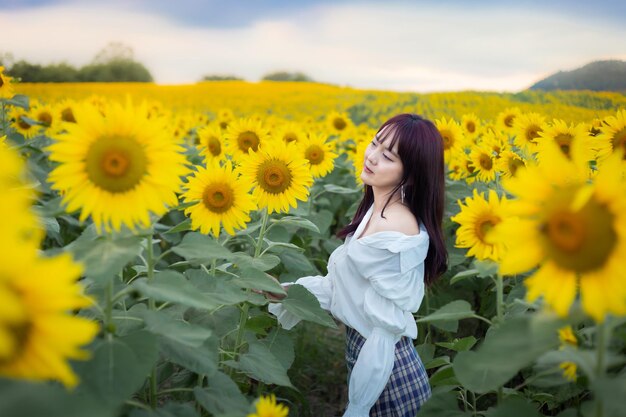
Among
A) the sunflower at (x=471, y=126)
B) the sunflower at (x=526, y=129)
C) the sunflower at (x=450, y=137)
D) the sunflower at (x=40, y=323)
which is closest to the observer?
the sunflower at (x=40, y=323)

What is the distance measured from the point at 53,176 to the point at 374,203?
5.67 feet

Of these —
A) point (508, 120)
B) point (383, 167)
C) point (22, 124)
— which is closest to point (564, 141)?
point (383, 167)

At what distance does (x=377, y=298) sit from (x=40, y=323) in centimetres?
173

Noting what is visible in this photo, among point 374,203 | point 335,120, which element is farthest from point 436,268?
point 335,120

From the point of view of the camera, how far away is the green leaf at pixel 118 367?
1.43 m

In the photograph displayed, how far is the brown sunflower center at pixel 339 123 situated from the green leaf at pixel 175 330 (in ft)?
17.9

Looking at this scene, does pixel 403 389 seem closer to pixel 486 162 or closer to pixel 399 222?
pixel 399 222

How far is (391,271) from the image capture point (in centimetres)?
262

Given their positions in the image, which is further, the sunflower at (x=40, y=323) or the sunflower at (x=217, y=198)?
the sunflower at (x=217, y=198)

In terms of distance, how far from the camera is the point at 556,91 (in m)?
5.84

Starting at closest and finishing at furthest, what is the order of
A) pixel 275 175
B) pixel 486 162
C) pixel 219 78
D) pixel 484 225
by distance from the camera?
pixel 484 225, pixel 275 175, pixel 486 162, pixel 219 78

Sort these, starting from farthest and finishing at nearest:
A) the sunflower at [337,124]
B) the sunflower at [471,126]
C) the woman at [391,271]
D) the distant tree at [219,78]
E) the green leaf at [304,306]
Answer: the distant tree at [219,78], the sunflower at [337,124], the sunflower at [471,126], the woman at [391,271], the green leaf at [304,306]

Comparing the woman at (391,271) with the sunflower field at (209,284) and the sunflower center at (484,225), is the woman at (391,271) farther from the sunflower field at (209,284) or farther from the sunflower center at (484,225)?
the sunflower center at (484,225)

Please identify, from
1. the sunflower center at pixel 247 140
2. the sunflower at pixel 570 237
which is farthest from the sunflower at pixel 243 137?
the sunflower at pixel 570 237
